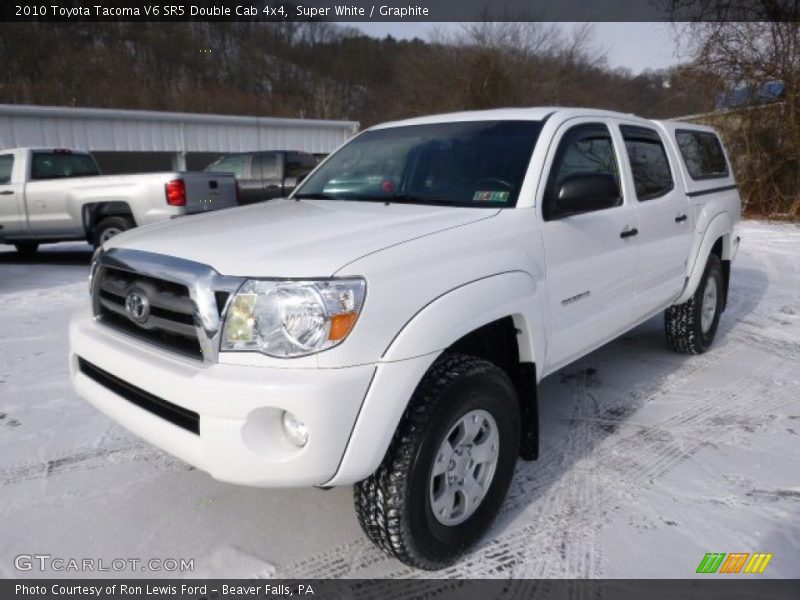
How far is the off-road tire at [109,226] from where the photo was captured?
8516 mm

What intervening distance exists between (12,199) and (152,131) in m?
13.8

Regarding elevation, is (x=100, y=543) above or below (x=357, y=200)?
below

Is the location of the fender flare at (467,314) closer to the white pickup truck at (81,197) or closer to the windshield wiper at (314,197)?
the windshield wiper at (314,197)

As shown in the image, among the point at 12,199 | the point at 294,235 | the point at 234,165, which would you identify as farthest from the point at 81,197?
the point at 294,235

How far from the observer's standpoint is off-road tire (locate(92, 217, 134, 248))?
8.52 metres

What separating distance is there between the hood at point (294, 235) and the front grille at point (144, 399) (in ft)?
1.70

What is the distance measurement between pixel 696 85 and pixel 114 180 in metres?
14.2

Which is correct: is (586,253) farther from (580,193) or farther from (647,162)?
(647,162)

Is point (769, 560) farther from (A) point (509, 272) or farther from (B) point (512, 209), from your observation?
(B) point (512, 209)

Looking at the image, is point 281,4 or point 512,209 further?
point 281,4

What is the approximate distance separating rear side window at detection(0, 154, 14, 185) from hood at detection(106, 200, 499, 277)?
26.6ft

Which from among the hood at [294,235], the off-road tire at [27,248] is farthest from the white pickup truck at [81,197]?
the hood at [294,235]
